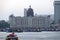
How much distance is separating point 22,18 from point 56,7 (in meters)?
2.06

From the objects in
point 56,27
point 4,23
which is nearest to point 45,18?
point 56,27

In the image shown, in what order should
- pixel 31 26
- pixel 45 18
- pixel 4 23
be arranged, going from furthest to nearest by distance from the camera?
pixel 31 26 < pixel 45 18 < pixel 4 23

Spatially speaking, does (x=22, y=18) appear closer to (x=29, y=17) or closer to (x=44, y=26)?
(x=29, y=17)

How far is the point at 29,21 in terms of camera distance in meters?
11.7

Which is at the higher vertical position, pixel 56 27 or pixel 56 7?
pixel 56 7

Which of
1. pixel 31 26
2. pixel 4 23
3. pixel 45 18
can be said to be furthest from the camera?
pixel 31 26

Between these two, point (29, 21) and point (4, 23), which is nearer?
point (4, 23)

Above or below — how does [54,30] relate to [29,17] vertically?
below

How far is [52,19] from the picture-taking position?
37.9 feet

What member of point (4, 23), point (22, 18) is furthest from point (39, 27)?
point (4, 23)

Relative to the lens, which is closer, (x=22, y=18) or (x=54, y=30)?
(x=22, y=18)

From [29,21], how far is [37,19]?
46cm

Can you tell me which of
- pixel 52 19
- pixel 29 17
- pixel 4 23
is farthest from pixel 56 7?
pixel 4 23

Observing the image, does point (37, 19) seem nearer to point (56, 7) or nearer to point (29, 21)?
point (29, 21)
